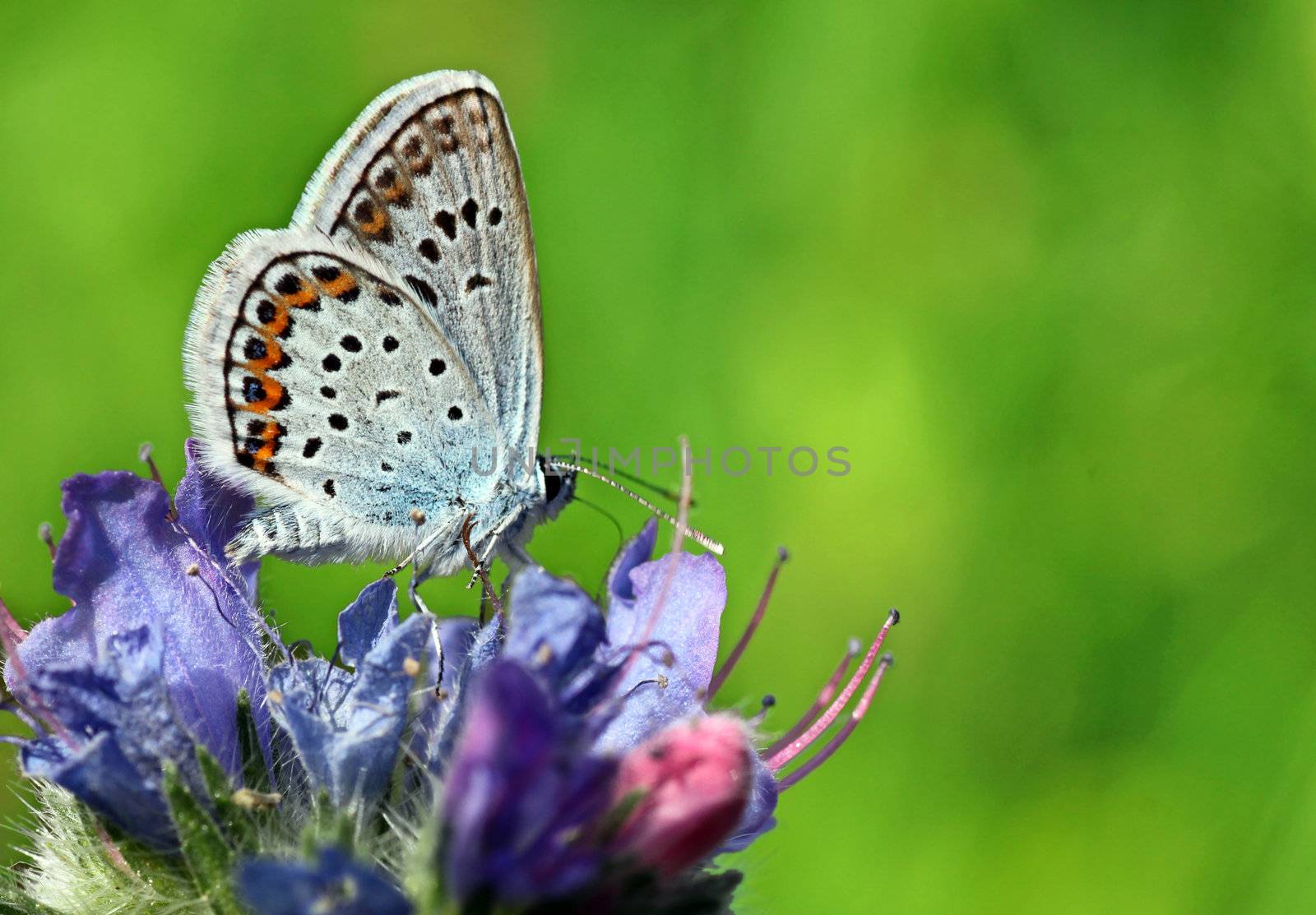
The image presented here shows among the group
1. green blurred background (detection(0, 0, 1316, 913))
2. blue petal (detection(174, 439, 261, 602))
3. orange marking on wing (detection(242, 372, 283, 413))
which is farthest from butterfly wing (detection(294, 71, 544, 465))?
green blurred background (detection(0, 0, 1316, 913))

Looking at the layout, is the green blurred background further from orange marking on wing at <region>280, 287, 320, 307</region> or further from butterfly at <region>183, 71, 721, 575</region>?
orange marking on wing at <region>280, 287, 320, 307</region>

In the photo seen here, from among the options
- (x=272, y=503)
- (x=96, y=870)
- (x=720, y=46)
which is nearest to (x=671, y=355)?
(x=720, y=46)

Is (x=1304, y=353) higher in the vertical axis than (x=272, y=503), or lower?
higher

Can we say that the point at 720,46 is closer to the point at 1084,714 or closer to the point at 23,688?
the point at 1084,714

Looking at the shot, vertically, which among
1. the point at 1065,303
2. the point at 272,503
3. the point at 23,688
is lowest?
the point at 23,688

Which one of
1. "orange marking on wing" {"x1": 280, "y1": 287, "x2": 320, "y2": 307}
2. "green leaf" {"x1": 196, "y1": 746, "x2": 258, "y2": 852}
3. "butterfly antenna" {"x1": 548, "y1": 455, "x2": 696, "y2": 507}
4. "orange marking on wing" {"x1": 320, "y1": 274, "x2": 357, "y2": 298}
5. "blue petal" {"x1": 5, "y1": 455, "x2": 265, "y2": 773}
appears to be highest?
"butterfly antenna" {"x1": 548, "y1": 455, "x2": 696, "y2": 507}

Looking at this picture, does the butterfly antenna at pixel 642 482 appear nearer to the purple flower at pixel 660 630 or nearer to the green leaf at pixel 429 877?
the purple flower at pixel 660 630

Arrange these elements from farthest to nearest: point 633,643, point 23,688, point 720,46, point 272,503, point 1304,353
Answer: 1. point 720,46
2. point 1304,353
3. point 272,503
4. point 633,643
5. point 23,688
